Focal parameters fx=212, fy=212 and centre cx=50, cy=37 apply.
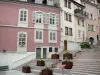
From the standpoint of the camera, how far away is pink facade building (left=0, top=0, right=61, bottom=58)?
29019 mm

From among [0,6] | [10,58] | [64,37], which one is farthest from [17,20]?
[64,37]

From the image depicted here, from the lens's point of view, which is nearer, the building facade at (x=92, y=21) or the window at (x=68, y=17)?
the window at (x=68, y=17)

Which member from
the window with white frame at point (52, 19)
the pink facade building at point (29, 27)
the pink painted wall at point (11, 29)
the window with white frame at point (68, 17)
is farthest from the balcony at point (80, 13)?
the pink painted wall at point (11, 29)

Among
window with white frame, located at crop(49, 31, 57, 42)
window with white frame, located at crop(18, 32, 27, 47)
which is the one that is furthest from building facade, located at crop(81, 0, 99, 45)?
window with white frame, located at crop(18, 32, 27, 47)

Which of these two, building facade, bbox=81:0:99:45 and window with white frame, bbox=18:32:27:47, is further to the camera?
building facade, bbox=81:0:99:45

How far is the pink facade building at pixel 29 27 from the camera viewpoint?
2902 centimetres

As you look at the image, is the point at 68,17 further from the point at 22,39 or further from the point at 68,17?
the point at 22,39

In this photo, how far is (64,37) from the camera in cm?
3378

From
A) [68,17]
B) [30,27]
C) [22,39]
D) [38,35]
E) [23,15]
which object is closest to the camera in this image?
[22,39]

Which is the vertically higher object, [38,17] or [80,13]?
[80,13]

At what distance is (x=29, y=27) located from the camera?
30.6 metres

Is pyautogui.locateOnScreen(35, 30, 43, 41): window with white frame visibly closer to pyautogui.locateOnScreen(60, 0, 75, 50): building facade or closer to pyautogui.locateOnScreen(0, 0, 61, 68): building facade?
pyautogui.locateOnScreen(0, 0, 61, 68): building facade

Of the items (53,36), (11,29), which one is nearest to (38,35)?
(53,36)

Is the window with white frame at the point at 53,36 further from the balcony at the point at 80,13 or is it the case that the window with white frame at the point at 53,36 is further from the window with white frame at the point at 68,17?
the balcony at the point at 80,13
